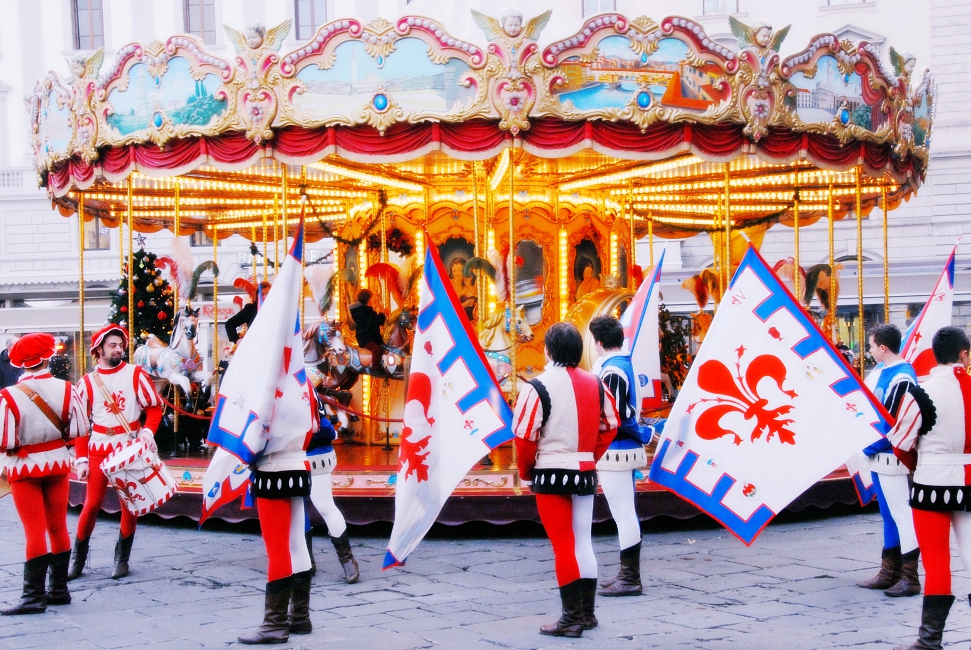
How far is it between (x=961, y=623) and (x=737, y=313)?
2127 millimetres

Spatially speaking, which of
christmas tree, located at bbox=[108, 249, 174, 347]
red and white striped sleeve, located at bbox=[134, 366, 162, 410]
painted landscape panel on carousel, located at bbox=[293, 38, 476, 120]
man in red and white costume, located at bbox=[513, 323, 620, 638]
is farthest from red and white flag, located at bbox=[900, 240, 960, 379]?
christmas tree, located at bbox=[108, 249, 174, 347]

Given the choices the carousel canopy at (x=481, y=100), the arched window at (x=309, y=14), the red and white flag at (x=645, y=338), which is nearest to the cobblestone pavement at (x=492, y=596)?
the red and white flag at (x=645, y=338)

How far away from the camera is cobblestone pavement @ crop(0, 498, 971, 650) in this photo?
6379mm

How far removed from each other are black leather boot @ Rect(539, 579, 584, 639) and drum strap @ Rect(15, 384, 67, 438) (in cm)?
325

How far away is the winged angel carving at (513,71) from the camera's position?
968 cm

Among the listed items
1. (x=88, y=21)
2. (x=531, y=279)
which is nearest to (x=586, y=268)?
(x=531, y=279)

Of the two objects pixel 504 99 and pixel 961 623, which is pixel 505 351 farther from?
pixel 961 623

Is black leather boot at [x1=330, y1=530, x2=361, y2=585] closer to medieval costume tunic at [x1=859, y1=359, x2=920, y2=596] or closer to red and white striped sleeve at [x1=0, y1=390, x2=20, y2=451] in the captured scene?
red and white striped sleeve at [x1=0, y1=390, x2=20, y2=451]

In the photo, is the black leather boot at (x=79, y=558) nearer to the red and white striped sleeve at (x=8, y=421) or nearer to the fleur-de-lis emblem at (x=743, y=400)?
the red and white striped sleeve at (x=8, y=421)

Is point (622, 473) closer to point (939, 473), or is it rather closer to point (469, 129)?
point (939, 473)

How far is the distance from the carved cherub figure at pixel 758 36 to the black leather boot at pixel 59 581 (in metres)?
6.74

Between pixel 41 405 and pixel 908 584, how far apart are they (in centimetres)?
541

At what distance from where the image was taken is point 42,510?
717 centimetres

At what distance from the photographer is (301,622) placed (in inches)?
253
